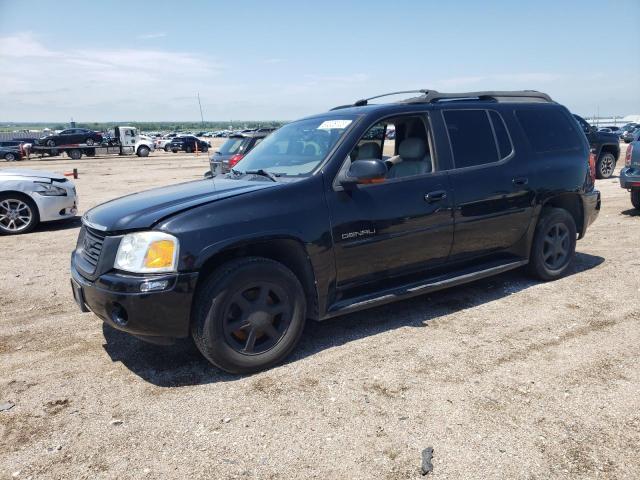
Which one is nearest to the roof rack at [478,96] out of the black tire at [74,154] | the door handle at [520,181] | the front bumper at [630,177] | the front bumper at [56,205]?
the door handle at [520,181]

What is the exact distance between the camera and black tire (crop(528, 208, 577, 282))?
5238 millimetres

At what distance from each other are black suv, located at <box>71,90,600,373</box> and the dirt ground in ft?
1.28

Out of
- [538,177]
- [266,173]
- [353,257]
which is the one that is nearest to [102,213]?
[266,173]

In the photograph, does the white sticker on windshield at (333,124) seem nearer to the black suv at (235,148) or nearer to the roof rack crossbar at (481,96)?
the roof rack crossbar at (481,96)

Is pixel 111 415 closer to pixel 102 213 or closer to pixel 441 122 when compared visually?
pixel 102 213

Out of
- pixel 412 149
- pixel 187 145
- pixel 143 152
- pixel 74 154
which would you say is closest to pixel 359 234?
pixel 412 149

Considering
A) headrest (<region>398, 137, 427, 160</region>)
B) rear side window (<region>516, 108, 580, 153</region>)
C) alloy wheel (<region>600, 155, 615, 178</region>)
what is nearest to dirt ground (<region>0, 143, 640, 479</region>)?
headrest (<region>398, 137, 427, 160</region>)

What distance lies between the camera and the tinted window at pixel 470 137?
4.59 metres

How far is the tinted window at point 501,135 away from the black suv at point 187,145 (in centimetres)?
4310

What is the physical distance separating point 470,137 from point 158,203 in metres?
2.82

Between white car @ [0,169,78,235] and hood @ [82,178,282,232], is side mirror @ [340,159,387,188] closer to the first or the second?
hood @ [82,178,282,232]

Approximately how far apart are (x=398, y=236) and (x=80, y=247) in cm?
248

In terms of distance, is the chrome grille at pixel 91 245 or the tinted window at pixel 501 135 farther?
the tinted window at pixel 501 135

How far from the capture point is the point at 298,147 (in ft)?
14.4
